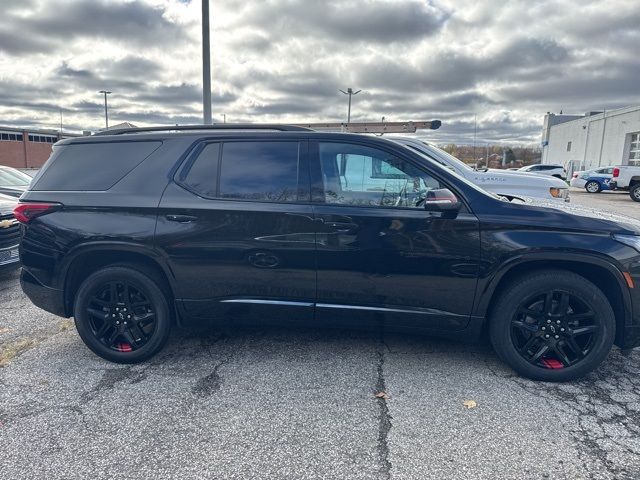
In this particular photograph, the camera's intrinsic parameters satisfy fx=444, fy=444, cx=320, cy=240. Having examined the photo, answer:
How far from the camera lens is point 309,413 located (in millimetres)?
2904

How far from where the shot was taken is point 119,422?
9.25 feet

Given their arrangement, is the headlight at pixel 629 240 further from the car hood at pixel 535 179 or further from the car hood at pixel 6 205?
the car hood at pixel 6 205

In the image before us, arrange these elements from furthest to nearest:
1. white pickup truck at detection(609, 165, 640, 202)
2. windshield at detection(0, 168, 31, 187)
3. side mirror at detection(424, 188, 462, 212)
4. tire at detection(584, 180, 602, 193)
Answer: tire at detection(584, 180, 602, 193) < white pickup truck at detection(609, 165, 640, 202) < windshield at detection(0, 168, 31, 187) < side mirror at detection(424, 188, 462, 212)

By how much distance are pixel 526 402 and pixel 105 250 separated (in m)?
3.33

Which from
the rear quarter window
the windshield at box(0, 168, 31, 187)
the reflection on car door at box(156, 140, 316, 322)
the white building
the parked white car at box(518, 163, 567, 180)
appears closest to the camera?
the reflection on car door at box(156, 140, 316, 322)

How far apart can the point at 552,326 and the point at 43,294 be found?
13.2ft

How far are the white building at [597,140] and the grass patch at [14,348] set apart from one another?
1500 inches

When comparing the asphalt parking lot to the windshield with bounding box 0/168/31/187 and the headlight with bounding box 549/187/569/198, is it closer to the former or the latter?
the headlight with bounding box 549/187/569/198

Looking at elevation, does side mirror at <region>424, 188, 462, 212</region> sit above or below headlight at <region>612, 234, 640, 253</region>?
above

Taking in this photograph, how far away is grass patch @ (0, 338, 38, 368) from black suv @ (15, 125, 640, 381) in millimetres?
539

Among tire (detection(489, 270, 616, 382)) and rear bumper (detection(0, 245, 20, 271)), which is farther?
rear bumper (detection(0, 245, 20, 271))

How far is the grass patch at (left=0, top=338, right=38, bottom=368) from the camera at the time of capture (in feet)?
12.2

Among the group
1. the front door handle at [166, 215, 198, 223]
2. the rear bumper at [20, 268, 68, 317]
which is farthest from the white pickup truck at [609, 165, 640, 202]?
the rear bumper at [20, 268, 68, 317]

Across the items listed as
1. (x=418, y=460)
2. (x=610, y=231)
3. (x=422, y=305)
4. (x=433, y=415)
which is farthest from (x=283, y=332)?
(x=610, y=231)
